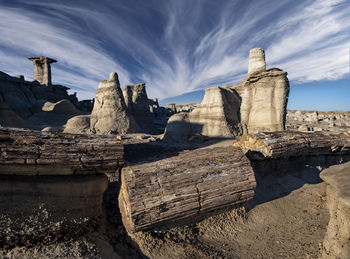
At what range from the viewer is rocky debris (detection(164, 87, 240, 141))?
1212 centimetres

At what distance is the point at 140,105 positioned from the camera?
18094mm

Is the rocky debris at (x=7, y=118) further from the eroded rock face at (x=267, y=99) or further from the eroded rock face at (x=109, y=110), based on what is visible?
the eroded rock face at (x=267, y=99)

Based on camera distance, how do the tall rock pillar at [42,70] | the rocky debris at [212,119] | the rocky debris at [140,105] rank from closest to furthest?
the rocky debris at [212,119] < the rocky debris at [140,105] < the tall rock pillar at [42,70]

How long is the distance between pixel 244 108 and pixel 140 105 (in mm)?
10629

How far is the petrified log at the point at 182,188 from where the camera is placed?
2414mm

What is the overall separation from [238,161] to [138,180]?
198 centimetres

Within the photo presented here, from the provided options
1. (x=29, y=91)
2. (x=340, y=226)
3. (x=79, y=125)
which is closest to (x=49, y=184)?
(x=340, y=226)

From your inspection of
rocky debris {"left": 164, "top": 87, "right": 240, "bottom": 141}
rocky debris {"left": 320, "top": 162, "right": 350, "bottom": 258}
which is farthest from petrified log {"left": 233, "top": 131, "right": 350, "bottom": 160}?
rocky debris {"left": 164, "top": 87, "right": 240, "bottom": 141}

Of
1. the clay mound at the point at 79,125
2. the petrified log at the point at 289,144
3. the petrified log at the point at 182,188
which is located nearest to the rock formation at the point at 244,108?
the petrified log at the point at 289,144

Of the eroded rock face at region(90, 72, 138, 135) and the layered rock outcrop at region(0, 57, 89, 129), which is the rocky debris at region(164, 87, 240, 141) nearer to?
the eroded rock face at region(90, 72, 138, 135)

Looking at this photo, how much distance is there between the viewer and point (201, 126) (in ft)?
42.4

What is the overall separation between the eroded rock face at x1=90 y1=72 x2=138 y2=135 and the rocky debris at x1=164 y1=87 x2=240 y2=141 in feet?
14.1

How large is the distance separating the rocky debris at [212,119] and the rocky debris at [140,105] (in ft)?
18.8

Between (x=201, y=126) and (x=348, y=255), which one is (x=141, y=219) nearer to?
(x=348, y=255)
